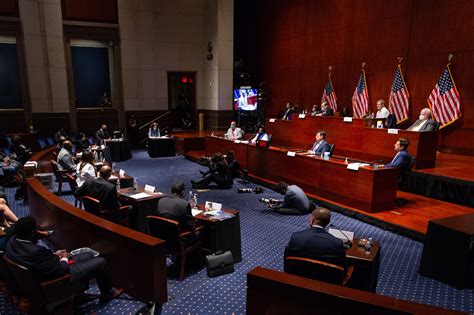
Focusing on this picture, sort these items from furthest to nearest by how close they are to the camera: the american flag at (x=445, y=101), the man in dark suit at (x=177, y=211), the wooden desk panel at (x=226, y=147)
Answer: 1. the wooden desk panel at (x=226, y=147)
2. the american flag at (x=445, y=101)
3. the man in dark suit at (x=177, y=211)

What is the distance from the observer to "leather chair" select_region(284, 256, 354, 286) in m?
3.02

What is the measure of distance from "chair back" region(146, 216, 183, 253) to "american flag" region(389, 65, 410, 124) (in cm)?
865

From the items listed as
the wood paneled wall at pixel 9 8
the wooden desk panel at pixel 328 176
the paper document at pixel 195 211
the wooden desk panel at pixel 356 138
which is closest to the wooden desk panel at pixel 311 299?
the paper document at pixel 195 211

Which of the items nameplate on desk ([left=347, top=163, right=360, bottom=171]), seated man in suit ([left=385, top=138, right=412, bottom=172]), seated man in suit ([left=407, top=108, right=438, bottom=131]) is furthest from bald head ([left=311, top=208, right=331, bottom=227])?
seated man in suit ([left=407, top=108, right=438, bottom=131])

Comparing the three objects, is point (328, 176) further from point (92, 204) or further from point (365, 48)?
point (365, 48)

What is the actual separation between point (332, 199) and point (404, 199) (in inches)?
55.6

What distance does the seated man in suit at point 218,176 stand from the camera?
344 inches

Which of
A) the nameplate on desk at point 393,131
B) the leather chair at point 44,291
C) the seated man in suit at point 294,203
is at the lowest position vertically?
the seated man in suit at point 294,203

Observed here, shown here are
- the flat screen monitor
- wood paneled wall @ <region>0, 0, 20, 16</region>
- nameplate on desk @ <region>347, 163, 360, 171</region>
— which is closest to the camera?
nameplate on desk @ <region>347, 163, 360, 171</region>

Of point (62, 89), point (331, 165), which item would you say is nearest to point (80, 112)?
point (62, 89)

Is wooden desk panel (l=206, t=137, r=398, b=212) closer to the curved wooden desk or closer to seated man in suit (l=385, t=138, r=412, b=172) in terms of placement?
seated man in suit (l=385, t=138, r=412, b=172)

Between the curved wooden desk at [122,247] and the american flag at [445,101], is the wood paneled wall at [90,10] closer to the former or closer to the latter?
the curved wooden desk at [122,247]

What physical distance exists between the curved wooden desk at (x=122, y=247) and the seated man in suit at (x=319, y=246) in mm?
1290

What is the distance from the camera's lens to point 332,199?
24.2 ft
